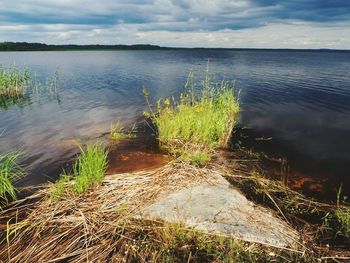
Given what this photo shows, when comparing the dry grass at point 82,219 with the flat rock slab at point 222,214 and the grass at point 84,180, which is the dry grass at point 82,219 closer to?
the grass at point 84,180

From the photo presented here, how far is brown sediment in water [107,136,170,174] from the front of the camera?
29.0 ft

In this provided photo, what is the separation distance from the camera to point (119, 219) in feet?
17.4

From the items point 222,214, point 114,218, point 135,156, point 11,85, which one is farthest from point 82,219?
point 11,85

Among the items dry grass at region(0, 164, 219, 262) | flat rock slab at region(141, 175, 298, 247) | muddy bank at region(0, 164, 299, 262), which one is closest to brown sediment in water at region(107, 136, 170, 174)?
dry grass at region(0, 164, 219, 262)

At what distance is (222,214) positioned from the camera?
542 centimetres

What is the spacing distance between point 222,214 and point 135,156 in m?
5.07

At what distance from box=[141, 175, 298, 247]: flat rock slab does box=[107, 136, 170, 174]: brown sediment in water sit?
9.09 feet

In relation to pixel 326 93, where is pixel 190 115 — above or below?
above

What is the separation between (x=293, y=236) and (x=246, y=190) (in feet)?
6.30

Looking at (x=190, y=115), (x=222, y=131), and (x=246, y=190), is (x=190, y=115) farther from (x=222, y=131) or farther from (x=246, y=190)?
(x=246, y=190)

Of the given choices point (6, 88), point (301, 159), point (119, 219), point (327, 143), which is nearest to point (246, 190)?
point (119, 219)

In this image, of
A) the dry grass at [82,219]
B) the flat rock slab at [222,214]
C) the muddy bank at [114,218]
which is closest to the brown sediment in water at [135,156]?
the dry grass at [82,219]

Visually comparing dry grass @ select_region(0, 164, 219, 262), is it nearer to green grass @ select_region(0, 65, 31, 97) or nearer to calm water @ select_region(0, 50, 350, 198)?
calm water @ select_region(0, 50, 350, 198)

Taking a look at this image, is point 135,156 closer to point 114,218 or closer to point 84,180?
point 84,180
